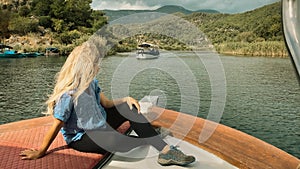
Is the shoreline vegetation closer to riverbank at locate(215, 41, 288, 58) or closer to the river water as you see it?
riverbank at locate(215, 41, 288, 58)

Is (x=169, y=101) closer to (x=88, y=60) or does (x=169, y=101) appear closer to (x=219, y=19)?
(x=88, y=60)

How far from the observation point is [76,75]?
1.47 m

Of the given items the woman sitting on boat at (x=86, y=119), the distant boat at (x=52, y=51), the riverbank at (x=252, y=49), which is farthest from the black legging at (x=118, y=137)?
the distant boat at (x=52, y=51)

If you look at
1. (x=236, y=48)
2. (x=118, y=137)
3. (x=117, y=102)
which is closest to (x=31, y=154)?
(x=118, y=137)

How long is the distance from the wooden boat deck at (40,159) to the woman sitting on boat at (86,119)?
0.04 metres

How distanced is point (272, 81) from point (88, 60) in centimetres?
1143

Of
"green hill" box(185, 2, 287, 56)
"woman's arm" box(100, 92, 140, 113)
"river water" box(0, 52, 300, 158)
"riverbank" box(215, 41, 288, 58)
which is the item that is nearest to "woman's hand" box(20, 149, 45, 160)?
"woman's arm" box(100, 92, 140, 113)

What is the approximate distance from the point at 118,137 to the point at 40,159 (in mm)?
365

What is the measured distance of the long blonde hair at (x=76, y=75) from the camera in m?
1.46

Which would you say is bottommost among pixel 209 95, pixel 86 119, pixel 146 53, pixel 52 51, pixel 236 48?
pixel 52 51

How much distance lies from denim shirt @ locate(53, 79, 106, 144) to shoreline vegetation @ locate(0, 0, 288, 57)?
16558mm

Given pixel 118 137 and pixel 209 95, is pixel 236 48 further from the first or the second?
pixel 118 137

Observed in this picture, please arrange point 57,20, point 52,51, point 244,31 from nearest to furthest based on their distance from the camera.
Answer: point 52,51 < point 244,31 < point 57,20

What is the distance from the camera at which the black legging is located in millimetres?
1542
